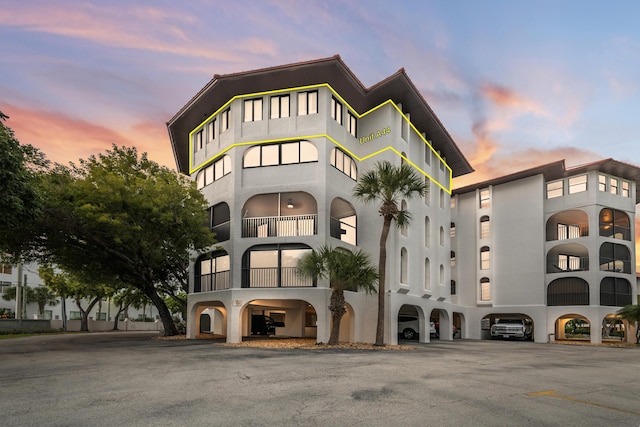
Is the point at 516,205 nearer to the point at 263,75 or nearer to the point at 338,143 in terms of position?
the point at 338,143

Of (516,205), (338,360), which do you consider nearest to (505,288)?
(516,205)

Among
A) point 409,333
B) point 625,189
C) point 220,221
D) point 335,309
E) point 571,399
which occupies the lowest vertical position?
point 409,333

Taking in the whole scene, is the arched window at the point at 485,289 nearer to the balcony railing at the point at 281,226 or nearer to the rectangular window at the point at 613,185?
the rectangular window at the point at 613,185

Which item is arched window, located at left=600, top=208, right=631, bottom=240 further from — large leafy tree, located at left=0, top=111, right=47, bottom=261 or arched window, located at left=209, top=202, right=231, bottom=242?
large leafy tree, located at left=0, top=111, right=47, bottom=261

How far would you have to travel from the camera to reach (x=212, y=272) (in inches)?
1272

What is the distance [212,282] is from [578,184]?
3293 centimetres

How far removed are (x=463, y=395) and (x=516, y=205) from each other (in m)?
38.9

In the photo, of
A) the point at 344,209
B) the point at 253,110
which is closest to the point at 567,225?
the point at 344,209

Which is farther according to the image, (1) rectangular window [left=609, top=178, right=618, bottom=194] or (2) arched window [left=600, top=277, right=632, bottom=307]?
(1) rectangular window [left=609, top=178, right=618, bottom=194]

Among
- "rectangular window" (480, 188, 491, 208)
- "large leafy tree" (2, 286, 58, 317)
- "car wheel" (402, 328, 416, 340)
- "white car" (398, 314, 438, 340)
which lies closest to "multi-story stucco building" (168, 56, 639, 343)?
"white car" (398, 314, 438, 340)

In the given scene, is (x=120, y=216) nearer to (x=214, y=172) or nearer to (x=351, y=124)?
(x=214, y=172)

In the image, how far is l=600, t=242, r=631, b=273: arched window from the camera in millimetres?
42969

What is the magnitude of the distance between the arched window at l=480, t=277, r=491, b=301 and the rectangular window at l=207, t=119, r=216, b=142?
2923 centimetres

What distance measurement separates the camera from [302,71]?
1112 inches
